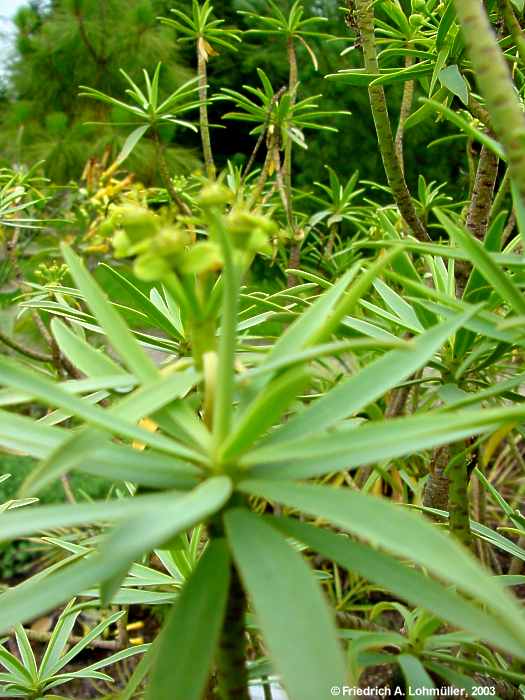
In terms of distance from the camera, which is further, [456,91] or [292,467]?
[456,91]

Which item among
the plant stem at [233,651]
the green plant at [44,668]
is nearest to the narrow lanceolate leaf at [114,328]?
the plant stem at [233,651]

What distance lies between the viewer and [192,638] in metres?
0.26

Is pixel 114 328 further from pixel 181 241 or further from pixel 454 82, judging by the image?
pixel 454 82

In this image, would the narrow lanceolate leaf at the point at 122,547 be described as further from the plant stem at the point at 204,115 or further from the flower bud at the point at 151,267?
the plant stem at the point at 204,115

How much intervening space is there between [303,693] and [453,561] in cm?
7

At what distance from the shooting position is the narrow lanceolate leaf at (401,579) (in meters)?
0.23

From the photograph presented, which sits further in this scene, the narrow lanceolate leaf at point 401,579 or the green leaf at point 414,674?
the green leaf at point 414,674

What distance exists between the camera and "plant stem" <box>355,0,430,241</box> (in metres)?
0.71

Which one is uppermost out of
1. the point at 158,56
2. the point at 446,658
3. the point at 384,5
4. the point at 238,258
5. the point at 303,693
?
the point at 158,56

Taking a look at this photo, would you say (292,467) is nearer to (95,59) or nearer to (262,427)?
(262,427)

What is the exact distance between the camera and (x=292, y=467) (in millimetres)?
281

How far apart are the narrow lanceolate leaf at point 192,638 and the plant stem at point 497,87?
0.24 metres

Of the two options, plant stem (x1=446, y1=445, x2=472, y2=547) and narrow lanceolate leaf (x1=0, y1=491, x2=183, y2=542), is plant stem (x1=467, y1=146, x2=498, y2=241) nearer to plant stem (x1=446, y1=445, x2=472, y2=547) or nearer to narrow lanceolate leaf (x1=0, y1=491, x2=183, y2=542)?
plant stem (x1=446, y1=445, x2=472, y2=547)

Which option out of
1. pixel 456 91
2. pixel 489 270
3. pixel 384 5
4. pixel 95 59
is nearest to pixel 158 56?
pixel 95 59
